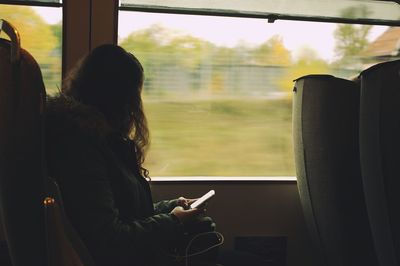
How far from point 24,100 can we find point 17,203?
0.86 ft

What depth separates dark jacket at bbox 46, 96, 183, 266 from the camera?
121 centimetres

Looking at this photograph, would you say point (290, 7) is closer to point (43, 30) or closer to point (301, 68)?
point (301, 68)

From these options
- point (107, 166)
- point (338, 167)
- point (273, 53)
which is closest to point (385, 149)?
point (338, 167)

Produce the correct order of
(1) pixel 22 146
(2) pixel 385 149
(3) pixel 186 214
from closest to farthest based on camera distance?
(1) pixel 22 146 → (3) pixel 186 214 → (2) pixel 385 149

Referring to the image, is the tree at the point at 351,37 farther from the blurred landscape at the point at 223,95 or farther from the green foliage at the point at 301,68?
the green foliage at the point at 301,68

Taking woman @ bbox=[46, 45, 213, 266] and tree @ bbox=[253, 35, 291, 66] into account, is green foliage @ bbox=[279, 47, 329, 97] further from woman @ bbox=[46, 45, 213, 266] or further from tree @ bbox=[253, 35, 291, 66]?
woman @ bbox=[46, 45, 213, 266]

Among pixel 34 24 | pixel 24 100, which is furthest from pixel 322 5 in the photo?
pixel 24 100

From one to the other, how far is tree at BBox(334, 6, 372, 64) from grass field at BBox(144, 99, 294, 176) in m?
0.45

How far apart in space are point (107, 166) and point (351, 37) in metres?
1.91

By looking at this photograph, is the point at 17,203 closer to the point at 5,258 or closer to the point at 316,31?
the point at 5,258

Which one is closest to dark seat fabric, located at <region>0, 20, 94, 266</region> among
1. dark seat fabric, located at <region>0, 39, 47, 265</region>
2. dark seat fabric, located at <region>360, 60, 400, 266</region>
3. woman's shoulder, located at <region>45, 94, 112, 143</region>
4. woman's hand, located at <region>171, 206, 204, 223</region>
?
dark seat fabric, located at <region>0, 39, 47, 265</region>

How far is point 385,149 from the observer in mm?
1835

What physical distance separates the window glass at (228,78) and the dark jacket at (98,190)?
111 centimetres

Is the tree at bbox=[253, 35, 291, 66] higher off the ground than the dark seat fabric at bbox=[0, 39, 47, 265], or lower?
higher
